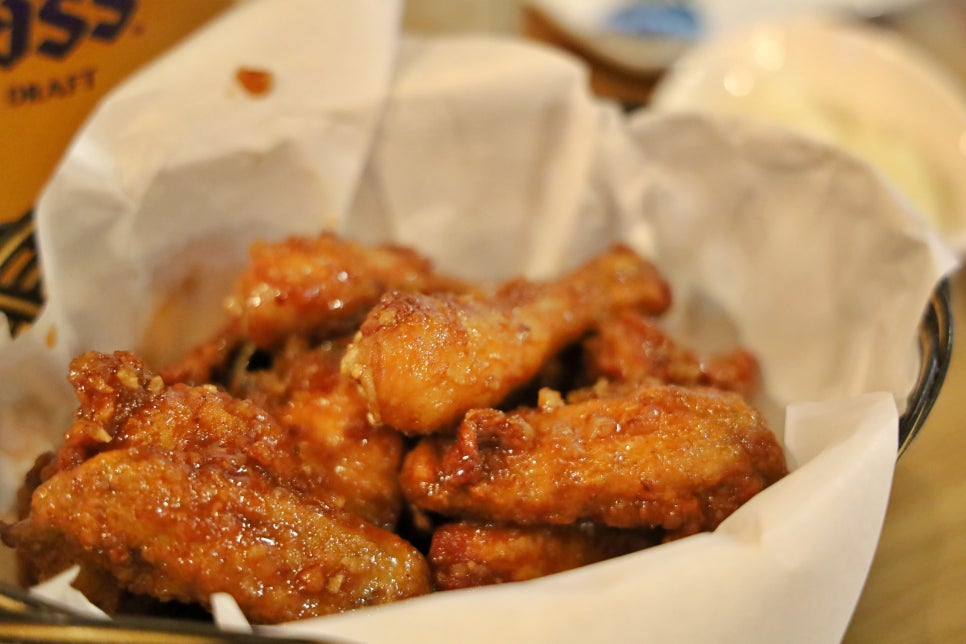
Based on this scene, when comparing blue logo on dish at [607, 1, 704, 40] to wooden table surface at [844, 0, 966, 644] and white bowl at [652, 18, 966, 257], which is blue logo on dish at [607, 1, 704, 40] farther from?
wooden table surface at [844, 0, 966, 644]

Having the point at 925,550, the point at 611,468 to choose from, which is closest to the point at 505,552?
the point at 611,468

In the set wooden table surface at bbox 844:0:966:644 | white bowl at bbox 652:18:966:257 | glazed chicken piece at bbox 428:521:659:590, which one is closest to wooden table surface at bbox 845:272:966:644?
wooden table surface at bbox 844:0:966:644

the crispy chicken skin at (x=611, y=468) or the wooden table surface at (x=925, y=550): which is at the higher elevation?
the crispy chicken skin at (x=611, y=468)

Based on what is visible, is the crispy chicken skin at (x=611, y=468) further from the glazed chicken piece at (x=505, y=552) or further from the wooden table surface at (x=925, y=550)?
the wooden table surface at (x=925, y=550)

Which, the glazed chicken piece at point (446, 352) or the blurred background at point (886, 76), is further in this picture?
the blurred background at point (886, 76)

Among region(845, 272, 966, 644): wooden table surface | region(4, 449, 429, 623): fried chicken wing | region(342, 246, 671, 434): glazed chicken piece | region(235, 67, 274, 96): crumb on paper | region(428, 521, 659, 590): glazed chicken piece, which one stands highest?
region(235, 67, 274, 96): crumb on paper

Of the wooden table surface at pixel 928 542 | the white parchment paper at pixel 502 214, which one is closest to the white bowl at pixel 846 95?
the wooden table surface at pixel 928 542
